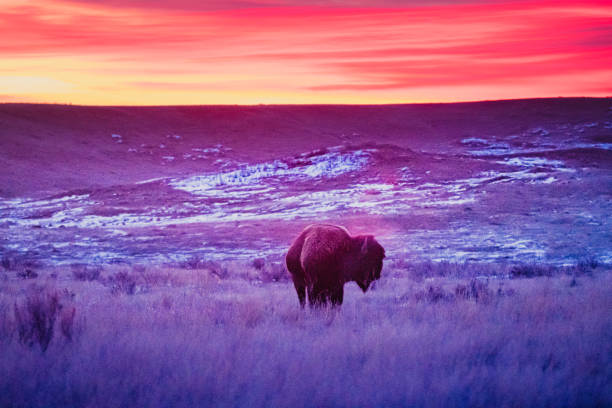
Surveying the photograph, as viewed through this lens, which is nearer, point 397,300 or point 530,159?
point 397,300

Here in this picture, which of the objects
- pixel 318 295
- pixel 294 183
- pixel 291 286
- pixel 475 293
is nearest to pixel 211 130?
pixel 294 183

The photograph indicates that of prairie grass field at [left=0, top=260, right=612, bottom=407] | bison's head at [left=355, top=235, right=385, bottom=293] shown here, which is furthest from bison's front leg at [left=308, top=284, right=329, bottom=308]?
bison's head at [left=355, top=235, right=385, bottom=293]

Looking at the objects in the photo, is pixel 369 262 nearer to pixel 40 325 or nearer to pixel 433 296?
pixel 433 296

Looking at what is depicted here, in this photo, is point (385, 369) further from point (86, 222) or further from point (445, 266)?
point (86, 222)

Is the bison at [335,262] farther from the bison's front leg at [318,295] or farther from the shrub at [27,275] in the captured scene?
the shrub at [27,275]

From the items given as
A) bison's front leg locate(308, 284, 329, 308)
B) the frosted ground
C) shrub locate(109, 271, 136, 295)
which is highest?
bison's front leg locate(308, 284, 329, 308)

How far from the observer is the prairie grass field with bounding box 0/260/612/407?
6.16m

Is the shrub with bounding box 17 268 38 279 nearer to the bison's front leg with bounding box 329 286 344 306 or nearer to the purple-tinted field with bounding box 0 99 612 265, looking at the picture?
the purple-tinted field with bounding box 0 99 612 265

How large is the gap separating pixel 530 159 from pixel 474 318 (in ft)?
186

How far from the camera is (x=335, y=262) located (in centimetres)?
1030

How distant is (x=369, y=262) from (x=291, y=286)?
21.1ft

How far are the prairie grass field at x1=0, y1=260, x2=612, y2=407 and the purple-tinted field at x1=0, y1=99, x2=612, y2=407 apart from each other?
30 mm

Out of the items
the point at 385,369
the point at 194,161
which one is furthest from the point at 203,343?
the point at 194,161

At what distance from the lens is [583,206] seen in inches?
1441
